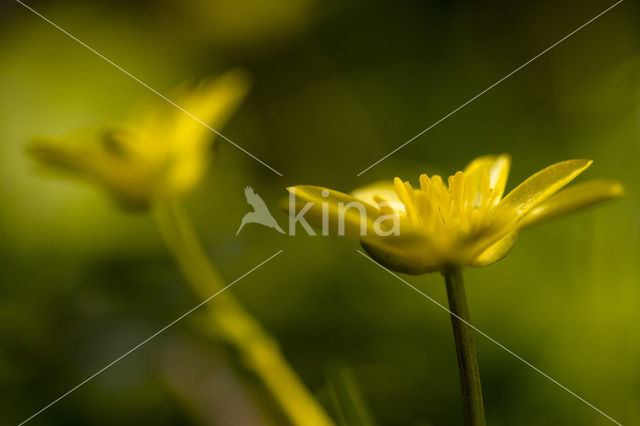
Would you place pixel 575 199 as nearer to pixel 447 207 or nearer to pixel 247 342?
pixel 447 207

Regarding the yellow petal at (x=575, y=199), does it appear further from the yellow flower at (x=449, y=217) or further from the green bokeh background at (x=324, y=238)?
the green bokeh background at (x=324, y=238)

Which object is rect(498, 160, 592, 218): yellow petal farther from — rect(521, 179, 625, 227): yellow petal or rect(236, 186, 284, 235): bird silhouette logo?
rect(236, 186, 284, 235): bird silhouette logo

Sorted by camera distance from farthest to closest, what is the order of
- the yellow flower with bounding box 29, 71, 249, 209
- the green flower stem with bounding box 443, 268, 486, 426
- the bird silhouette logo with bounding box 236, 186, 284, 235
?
the bird silhouette logo with bounding box 236, 186, 284, 235, the yellow flower with bounding box 29, 71, 249, 209, the green flower stem with bounding box 443, 268, 486, 426

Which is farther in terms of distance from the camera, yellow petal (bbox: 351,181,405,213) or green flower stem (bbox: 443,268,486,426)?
yellow petal (bbox: 351,181,405,213)

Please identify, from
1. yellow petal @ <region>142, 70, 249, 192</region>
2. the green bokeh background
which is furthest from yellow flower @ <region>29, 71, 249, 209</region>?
the green bokeh background

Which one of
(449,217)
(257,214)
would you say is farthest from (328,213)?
(257,214)

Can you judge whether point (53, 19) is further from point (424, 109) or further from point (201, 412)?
point (201, 412)

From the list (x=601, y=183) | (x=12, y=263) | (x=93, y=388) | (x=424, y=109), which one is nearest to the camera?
(x=601, y=183)

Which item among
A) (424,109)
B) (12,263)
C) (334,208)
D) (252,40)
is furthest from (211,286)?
(252,40)
